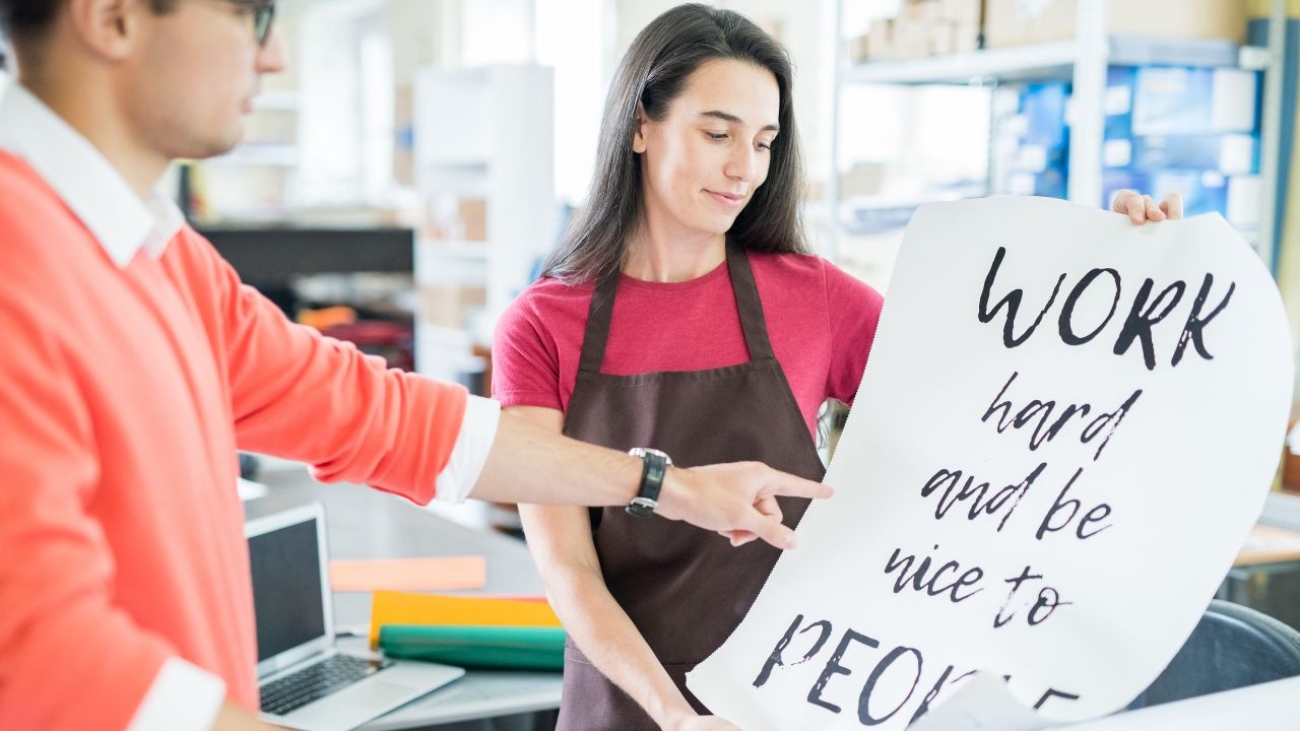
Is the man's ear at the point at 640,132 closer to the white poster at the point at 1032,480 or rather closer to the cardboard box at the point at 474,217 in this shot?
the white poster at the point at 1032,480

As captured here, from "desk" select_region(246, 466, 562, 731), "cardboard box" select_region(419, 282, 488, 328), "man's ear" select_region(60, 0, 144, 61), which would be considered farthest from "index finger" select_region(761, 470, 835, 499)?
"cardboard box" select_region(419, 282, 488, 328)

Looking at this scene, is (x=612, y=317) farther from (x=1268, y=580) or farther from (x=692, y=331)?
(x=1268, y=580)

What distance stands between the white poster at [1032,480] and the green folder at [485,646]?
2.67 ft

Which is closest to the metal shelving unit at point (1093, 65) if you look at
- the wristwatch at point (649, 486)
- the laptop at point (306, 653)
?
the laptop at point (306, 653)

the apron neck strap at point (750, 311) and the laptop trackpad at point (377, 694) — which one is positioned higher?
the apron neck strap at point (750, 311)

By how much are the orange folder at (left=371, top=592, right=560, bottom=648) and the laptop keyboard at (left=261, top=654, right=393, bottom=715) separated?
0.06 meters

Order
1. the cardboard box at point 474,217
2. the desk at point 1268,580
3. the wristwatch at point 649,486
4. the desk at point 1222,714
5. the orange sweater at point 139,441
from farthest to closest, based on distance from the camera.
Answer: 1. the cardboard box at point 474,217
2. the desk at point 1268,580
3. the wristwatch at point 649,486
4. the desk at point 1222,714
5. the orange sweater at point 139,441

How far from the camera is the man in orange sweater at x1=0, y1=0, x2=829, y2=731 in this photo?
1.97 feet

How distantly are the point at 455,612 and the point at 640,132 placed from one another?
0.93 meters

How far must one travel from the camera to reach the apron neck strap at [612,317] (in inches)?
54.2

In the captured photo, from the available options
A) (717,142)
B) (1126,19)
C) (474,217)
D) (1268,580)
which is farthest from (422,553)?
(474,217)

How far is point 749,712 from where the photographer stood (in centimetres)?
108

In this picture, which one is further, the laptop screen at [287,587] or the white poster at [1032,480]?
the laptop screen at [287,587]

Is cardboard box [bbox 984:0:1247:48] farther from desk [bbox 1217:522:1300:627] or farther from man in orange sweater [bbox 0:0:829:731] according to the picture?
man in orange sweater [bbox 0:0:829:731]
